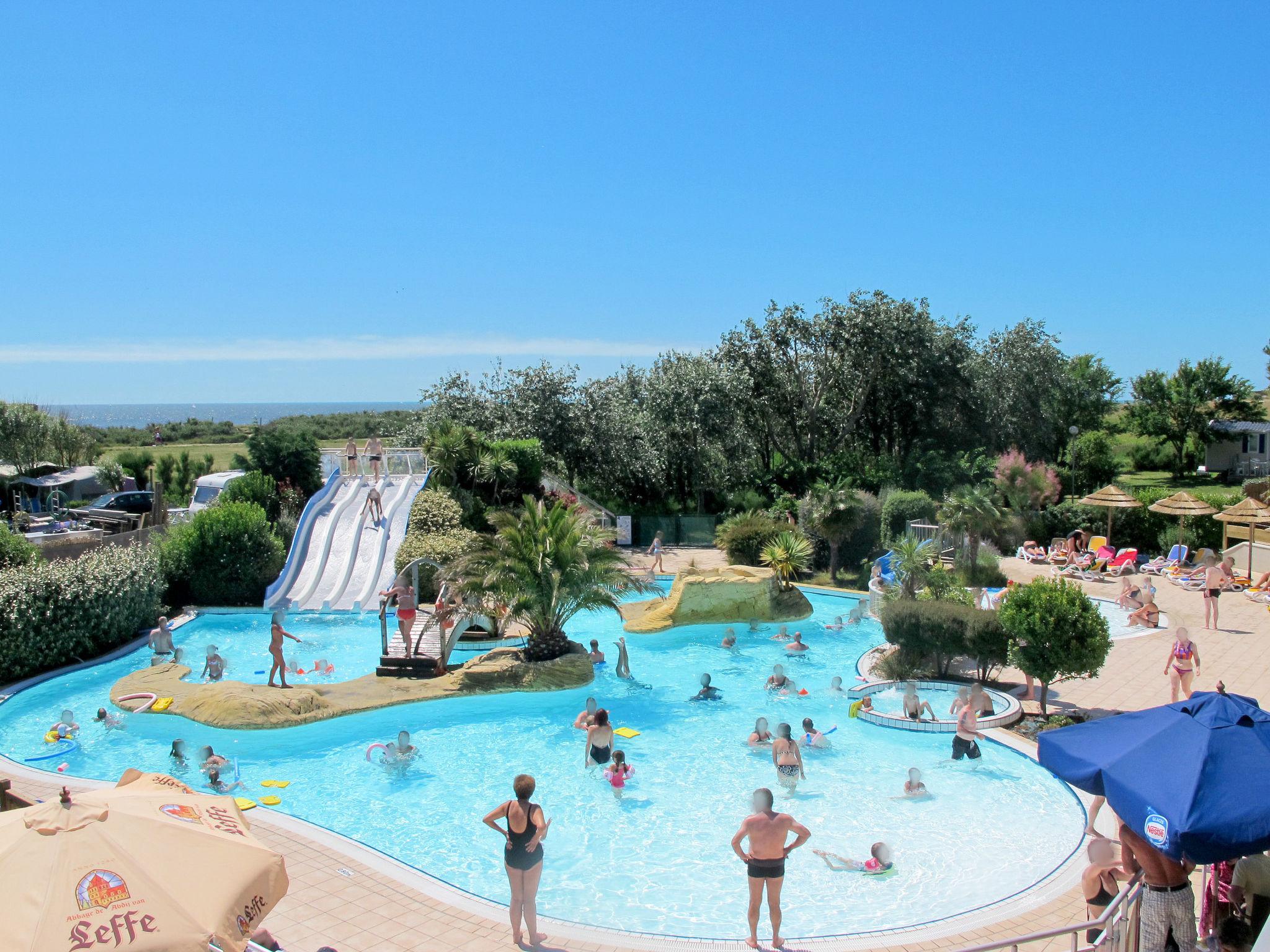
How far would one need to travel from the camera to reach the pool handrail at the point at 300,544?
23.9 meters

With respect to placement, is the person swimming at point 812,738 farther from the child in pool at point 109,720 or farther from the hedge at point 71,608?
the hedge at point 71,608

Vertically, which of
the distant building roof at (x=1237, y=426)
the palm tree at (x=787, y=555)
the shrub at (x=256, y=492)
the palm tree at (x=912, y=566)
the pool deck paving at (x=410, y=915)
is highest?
the distant building roof at (x=1237, y=426)

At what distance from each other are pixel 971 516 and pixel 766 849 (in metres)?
17.5

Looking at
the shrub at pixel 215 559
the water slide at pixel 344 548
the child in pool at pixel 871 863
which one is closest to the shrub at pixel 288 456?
the water slide at pixel 344 548

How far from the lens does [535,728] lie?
15.1 metres

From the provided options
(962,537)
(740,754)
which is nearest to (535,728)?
(740,754)

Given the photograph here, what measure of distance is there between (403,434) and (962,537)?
20677 millimetres

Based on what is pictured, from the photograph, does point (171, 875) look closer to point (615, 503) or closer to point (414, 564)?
point (414, 564)

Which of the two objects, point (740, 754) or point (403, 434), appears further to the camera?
point (403, 434)

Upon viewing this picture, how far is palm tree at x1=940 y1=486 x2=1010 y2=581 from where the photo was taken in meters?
23.0

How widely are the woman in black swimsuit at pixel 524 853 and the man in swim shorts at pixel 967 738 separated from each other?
7206mm

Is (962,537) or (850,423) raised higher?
(850,423)

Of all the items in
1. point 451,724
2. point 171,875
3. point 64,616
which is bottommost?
point 451,724

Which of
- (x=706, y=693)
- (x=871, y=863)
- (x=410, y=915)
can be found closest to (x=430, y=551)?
(x=706, y=693)
